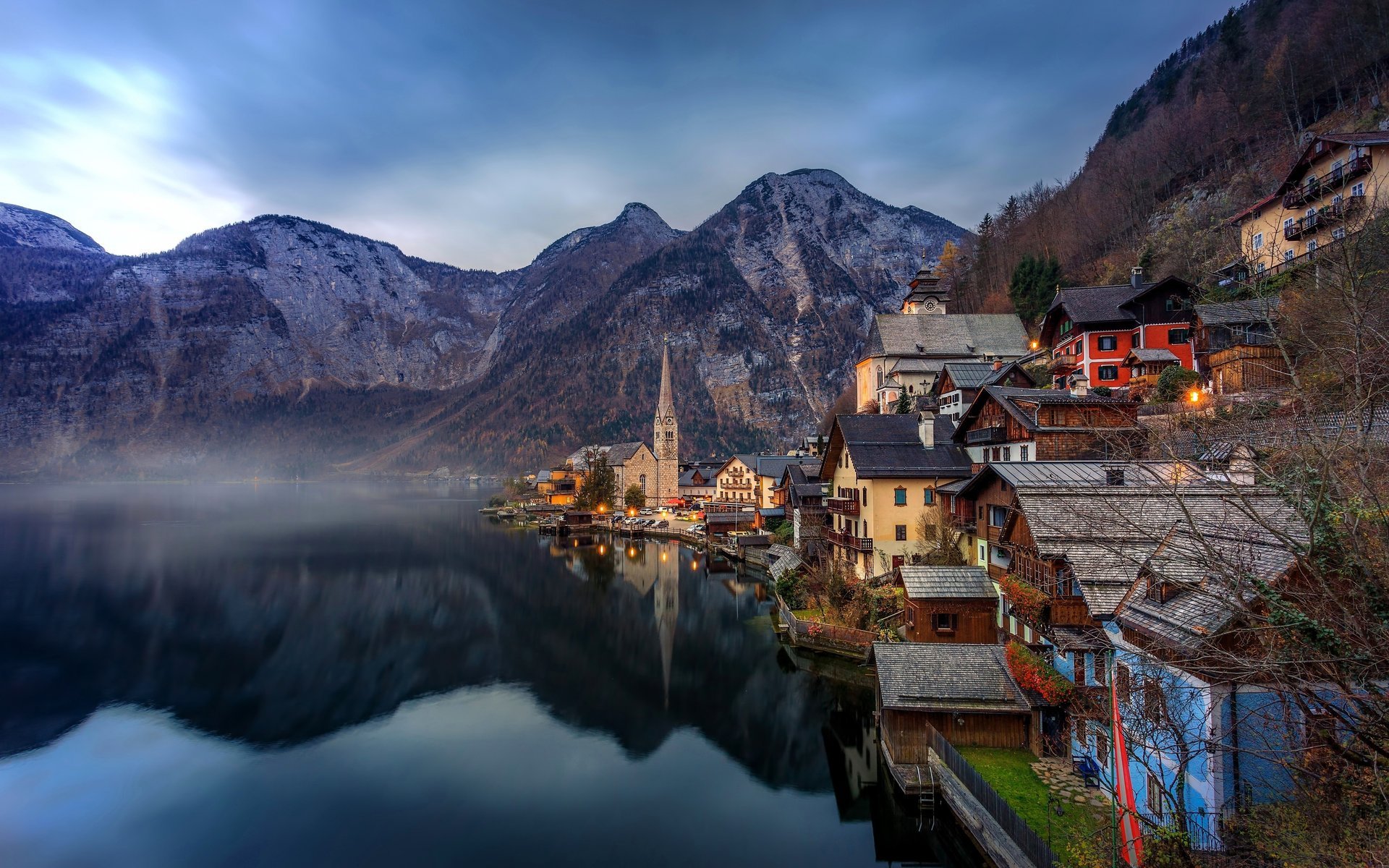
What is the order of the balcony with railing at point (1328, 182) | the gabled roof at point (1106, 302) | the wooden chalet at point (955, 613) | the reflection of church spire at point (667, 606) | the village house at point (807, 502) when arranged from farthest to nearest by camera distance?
1. the village house at point (807, 502)
2. the gabled roof at point (1106, 302)
3. the reflection of church spire at point (667, 606)
4. the balcony with railing at point (1328, 182)
5. the wooden chalet at point (955, 613)

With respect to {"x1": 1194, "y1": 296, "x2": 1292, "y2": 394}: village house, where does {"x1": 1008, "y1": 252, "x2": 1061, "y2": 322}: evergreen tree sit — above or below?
above

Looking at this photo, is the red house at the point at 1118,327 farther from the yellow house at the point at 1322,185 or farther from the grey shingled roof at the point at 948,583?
the grey shingled roof at the point at 948,583

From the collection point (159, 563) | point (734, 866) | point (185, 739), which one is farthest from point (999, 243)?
point (159, 563)

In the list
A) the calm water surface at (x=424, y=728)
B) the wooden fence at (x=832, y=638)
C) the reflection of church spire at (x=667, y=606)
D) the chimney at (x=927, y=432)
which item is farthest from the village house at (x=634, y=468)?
the wooden fence at (x=832, y=638)

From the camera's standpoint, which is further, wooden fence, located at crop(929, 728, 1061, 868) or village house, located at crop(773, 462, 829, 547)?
village house, located at crop(773, 462, 829, 547)

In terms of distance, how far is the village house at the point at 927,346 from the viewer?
50.2m

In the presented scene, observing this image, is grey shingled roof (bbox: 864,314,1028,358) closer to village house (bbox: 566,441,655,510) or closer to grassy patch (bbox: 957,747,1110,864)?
grassy patch (bbox: 957,747,1110,864)

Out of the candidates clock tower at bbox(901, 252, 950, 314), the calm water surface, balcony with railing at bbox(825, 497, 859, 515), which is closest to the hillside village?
balcony with railing at bbox(825, 497, 859, 515)

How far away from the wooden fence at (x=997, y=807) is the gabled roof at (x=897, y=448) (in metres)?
15.4

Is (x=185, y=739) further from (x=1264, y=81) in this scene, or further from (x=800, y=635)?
(x=1264, y=81)

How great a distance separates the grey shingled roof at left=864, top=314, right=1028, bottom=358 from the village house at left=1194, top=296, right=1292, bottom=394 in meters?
20.0

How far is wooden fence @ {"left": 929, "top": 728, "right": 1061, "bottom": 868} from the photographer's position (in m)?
10.9

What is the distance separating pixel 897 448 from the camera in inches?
1195

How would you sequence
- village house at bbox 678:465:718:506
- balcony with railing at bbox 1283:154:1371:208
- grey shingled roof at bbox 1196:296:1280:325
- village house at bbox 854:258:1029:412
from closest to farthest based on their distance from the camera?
balcony with railing at bbox 1283:154:1371:208, grey shingled roof at bbox 1196:296:1280:325, village house at bbox 854:258:1029:412, village house at bbox 678:465:718:506
